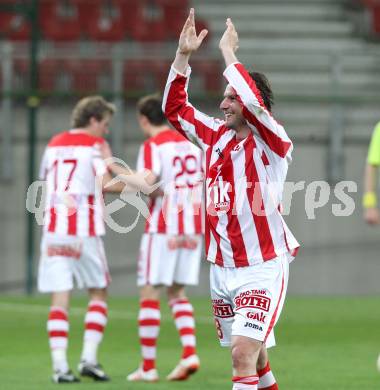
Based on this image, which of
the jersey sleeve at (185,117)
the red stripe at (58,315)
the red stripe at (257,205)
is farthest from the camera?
the red stripe at (58,315)

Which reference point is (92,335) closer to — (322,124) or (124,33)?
(322,124)

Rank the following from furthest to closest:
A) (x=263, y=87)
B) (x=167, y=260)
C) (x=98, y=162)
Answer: (x=167, y=260) → (x=98, y=162) → (x=263, y=87)

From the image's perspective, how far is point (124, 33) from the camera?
1830 centimetres

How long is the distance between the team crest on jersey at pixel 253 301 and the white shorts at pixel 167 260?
274 cm

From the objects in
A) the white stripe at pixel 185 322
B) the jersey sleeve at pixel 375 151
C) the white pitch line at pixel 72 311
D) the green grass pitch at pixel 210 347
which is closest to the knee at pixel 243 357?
the green grass pitch at pixel 210 347

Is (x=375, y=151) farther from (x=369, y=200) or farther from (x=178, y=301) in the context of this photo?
(x=178, y=301)

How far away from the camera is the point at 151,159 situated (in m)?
8.83

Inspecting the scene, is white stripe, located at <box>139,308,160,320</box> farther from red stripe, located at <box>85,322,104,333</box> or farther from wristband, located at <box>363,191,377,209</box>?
wristband, located at <box>363,191,377,209</box>

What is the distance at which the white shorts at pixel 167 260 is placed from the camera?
29.3 ft

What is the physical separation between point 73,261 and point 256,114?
3179 millimetres

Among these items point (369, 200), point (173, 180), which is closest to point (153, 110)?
point (173, 180)

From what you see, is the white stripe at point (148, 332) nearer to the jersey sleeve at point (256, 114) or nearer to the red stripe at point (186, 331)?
the red stripe at point (186, 331)

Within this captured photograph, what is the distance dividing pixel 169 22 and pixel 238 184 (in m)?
12.4

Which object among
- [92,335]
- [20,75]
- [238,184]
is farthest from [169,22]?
[238,184]
